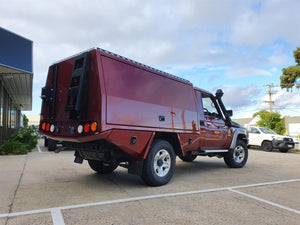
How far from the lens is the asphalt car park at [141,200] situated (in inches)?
129

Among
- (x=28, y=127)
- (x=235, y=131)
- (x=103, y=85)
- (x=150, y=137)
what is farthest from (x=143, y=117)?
(x=28, y=127)

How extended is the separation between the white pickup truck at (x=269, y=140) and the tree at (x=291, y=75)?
10.1 meters

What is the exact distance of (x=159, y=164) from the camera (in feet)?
16.8

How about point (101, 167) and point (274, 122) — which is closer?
point (101, 167)

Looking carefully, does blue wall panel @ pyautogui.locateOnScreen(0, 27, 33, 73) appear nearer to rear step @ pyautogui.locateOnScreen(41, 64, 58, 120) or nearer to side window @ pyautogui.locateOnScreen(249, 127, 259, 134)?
rear step @ pyautogui.locateOnScreen(41, 64, 58, 120)

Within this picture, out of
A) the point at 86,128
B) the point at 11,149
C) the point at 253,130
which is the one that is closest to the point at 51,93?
the point at 86,128

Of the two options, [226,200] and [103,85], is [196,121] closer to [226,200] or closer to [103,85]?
[226,200]

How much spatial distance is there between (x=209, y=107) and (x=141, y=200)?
391 centimetres

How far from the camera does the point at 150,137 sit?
4840mm

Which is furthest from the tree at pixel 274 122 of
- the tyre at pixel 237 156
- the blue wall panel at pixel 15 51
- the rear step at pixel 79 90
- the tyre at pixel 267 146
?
the rear step at pixel 79 90

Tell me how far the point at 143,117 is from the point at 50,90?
2.05 metres

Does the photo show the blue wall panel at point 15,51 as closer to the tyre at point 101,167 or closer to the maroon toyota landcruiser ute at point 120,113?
the maroon toyota landcruiser ute at point 120,113

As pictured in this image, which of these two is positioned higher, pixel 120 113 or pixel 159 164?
pixel 120 113

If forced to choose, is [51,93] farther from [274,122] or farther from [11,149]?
[274,122]
